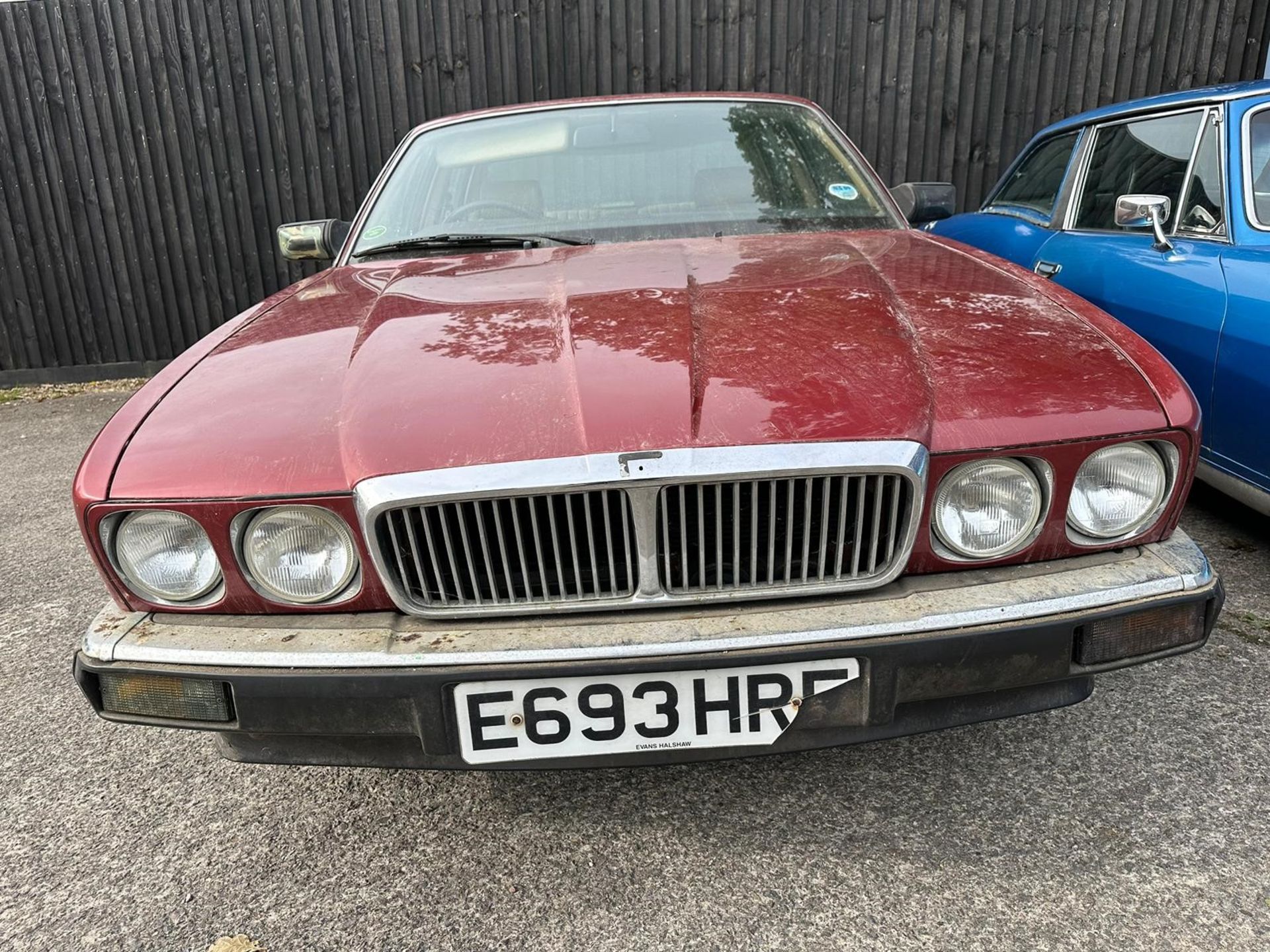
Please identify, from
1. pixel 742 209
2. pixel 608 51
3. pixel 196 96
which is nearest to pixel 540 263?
pixel 742 209

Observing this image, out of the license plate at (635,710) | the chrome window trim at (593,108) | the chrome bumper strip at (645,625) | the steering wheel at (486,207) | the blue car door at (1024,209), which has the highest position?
the chrome window trim at (593,108)

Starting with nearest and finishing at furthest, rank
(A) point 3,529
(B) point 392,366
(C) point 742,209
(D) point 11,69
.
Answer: (B) point 392,366, (C) point 742,209, (A) point 3,529, (D) point 11,69

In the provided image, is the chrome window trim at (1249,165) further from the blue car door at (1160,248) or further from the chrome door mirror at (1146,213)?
the chrome door mirror at (1146,213)

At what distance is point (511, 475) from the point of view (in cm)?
144

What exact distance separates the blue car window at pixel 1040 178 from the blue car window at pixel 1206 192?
2.62 feet

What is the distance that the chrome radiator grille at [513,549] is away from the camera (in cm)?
A: 149

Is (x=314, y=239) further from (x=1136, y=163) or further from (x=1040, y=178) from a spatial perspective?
(x=1040, y=178)

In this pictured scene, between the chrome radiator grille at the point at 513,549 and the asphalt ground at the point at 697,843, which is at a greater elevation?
the chrome radiator grille at the point at 513,549

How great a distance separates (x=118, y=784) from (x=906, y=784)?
181 centimetres

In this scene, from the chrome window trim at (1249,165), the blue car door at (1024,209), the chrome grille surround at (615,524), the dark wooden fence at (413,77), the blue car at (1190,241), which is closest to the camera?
the chrome grille surround at (615,524)

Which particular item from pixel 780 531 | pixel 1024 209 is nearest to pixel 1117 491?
pixel 780 531

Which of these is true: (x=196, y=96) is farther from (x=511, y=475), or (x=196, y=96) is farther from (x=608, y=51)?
(x=511, y=475)

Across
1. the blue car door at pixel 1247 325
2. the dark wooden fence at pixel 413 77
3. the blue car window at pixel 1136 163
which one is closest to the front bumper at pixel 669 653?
the blue car door at pixel 1247 325

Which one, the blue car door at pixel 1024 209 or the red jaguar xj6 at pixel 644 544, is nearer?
the red jaguar xj6 at pixel 644 544
